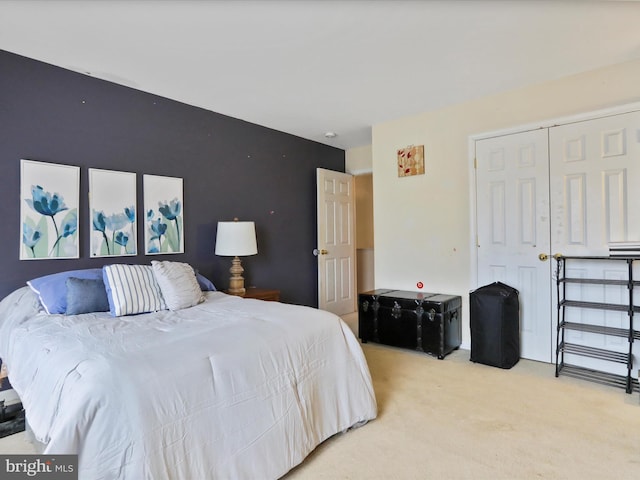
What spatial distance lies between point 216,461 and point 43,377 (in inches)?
30.4

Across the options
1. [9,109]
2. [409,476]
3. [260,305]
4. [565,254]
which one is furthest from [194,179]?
[565,254]

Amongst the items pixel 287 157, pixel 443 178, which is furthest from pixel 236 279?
pixel 443 178

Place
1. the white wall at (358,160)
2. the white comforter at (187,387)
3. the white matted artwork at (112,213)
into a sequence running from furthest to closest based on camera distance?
the white wall at (358,160), the white matted artwork at (112,213), the white comforter at (187,387)

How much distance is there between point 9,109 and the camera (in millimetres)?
2482

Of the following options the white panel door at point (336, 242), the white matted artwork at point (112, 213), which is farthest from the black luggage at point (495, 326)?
the white matted artwork at point (112, 213)

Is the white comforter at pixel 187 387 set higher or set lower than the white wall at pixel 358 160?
lower

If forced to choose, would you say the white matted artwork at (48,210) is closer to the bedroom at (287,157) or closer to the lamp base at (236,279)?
the bedroom at (287,157)

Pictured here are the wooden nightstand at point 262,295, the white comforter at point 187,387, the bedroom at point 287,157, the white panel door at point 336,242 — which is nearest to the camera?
the white comforter at point 187,387

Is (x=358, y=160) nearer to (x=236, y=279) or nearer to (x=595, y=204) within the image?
(x=236, y=279)

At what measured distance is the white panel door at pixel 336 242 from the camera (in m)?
4.69

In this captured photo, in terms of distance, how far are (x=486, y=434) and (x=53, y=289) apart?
2.75m

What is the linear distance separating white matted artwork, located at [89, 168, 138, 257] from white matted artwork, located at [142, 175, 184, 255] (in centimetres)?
12

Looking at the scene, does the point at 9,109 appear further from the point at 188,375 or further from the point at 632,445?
the point at 632,445

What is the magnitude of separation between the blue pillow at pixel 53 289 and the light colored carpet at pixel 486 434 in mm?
741
